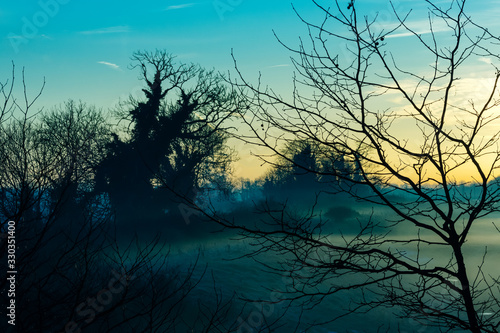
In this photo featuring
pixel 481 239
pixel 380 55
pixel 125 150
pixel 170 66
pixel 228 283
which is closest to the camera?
pixel 380 55

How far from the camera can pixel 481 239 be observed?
187ft

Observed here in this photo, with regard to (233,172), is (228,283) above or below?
below

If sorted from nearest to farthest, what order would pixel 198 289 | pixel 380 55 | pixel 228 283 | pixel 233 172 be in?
pixel 380 55 < pixel 198 289 < pixel 228 283 < pixel 233 172

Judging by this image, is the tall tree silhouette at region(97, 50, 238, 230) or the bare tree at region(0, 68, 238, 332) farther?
the tall tree silhouette at region(97, 50, 238, 230)

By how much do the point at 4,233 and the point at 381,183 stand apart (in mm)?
3923

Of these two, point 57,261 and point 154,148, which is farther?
point 154,148

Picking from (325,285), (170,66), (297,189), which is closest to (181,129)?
(170,66)

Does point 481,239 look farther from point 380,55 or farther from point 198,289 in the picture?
point 380,55

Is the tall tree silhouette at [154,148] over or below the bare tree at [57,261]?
over

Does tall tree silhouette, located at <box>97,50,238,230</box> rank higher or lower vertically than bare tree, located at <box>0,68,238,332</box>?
higher

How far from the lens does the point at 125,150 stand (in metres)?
31.2

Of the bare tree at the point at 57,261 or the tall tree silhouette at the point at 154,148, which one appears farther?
the tall tree silhouette at the point at 154,148

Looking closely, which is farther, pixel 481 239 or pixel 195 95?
pixel 481 239

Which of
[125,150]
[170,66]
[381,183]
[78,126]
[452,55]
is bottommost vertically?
[381,183]
